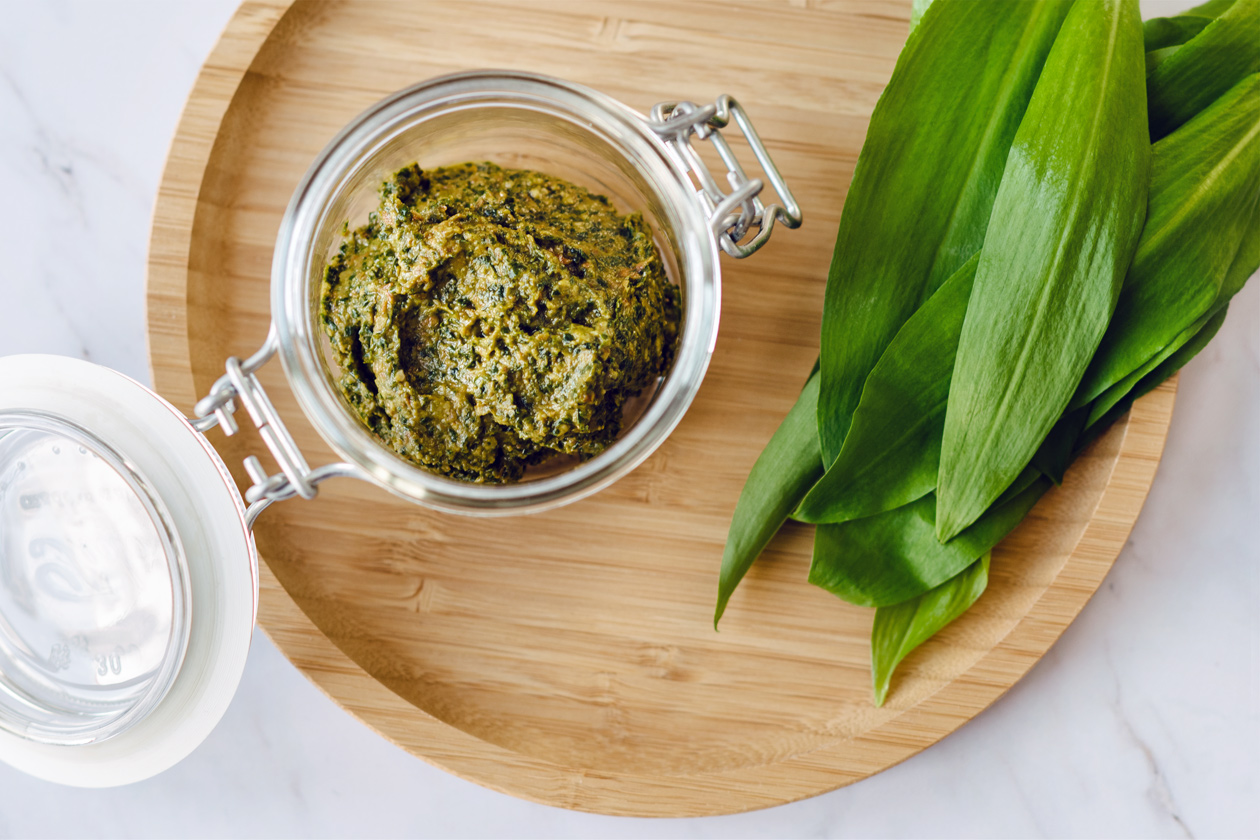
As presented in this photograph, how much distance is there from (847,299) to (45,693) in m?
0.81

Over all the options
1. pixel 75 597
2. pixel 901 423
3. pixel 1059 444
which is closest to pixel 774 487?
pixel 901 423

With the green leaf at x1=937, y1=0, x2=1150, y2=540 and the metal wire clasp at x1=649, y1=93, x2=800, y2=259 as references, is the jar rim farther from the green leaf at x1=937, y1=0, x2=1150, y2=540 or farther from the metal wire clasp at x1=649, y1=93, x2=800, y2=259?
the green leaf at x1=937, y1=0, x2=1150, y2=540

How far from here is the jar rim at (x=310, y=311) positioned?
66 centimetres

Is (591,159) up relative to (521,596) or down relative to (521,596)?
up

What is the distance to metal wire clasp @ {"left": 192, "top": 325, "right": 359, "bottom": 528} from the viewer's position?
67cm

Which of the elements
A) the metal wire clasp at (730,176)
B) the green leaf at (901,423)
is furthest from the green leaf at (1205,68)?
the metal wire clasp at (730,176)

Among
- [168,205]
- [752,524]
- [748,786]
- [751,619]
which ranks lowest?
[748,786]

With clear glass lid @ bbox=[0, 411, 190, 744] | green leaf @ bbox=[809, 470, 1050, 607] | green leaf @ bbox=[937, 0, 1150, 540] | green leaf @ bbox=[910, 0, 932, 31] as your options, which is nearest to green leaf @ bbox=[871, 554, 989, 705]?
green leaf @ bbox=[809, 470, 1050, 607]

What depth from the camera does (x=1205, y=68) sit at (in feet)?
2.34

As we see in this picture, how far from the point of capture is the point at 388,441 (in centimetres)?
69

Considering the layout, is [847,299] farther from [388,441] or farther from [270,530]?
[270,530]

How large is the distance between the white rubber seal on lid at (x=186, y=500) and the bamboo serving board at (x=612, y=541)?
0.43 ft

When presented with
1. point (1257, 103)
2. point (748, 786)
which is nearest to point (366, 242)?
point (748, 786)

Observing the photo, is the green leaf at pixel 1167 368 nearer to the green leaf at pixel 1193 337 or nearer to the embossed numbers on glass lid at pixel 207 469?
the green leaf at pixel 1193 337
